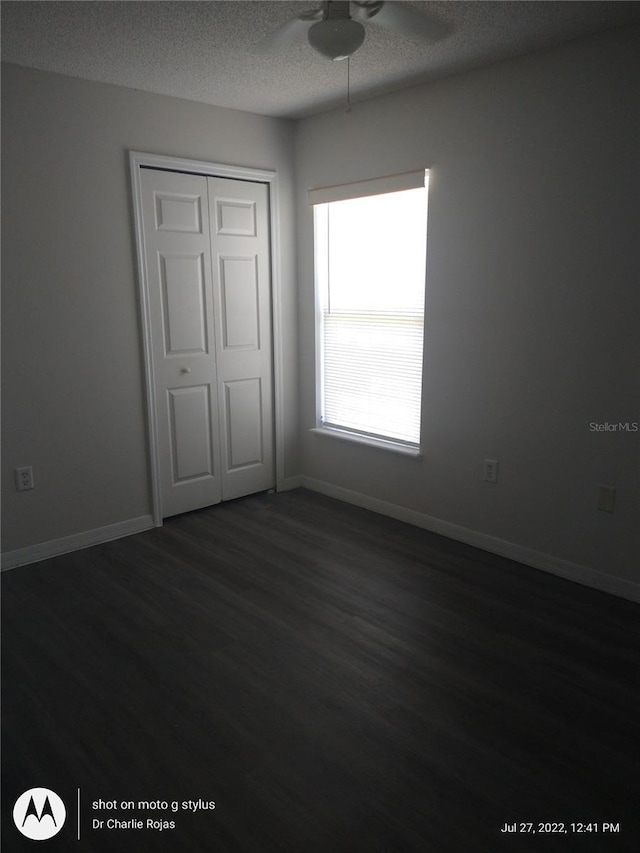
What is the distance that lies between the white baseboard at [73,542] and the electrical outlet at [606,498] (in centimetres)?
252

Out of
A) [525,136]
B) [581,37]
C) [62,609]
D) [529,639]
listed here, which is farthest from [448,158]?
[62,609]

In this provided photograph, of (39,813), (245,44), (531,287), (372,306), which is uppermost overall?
(245,44)

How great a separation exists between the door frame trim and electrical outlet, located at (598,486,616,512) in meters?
2.19

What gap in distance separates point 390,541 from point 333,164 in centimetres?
236

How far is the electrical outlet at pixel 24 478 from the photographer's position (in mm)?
3227

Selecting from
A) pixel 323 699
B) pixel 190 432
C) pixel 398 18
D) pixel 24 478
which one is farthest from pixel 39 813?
pixel 398 18

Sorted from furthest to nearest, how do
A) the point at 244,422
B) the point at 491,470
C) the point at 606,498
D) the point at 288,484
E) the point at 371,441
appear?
the point at 288,484 → the point at 244,422 → the point at 371,441 → the point at 491,470 → the point at 606,498

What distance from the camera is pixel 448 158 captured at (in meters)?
3.29

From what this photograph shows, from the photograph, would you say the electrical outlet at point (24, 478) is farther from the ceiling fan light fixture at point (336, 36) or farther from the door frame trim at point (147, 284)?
the ceiling fan light fixture at point (336, 36)

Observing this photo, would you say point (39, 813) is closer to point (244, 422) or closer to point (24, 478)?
point (24, 478)

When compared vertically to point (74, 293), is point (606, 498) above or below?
below

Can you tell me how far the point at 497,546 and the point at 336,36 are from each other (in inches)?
99.1

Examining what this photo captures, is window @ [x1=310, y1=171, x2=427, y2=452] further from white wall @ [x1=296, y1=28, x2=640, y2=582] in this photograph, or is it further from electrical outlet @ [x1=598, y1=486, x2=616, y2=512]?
electrical outlet @ [x1=598, y1=486, x2=616, y2=512]

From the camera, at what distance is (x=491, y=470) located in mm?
3355
